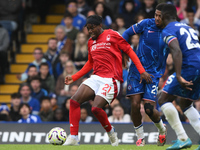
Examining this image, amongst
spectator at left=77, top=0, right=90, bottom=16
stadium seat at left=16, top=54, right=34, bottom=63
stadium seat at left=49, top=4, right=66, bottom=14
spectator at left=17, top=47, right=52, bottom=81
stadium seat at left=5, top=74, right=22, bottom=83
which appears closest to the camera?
spectator at left=17, top=47, right=52, bottom=81

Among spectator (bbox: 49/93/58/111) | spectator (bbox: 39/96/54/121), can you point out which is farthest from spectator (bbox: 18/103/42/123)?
spectator (bbox: 49/93/58/111)

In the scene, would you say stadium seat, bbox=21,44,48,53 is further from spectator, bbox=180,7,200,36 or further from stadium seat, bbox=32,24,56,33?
spectator, bbox=180,7,200,36

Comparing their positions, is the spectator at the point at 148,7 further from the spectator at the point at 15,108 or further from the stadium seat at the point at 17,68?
the spectator at the point at 15,108

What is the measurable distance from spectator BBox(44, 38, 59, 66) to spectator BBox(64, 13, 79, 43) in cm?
46

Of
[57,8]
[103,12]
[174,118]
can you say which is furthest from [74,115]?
[57,8]

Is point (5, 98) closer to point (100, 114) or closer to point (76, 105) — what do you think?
point (76, 105)

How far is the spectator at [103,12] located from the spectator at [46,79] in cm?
210

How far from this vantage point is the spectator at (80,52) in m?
12.9

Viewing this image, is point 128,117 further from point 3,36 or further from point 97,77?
point 3,36

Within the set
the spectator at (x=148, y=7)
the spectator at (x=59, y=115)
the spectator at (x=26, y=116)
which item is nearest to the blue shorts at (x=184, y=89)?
the spectator at (x=59, y=115)

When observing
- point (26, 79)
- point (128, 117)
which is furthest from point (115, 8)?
point (128, 117)

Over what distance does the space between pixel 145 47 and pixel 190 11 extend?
5.38 m

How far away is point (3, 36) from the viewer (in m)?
13.8

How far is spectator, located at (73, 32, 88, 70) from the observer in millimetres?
12938
